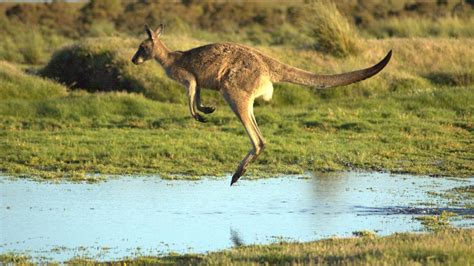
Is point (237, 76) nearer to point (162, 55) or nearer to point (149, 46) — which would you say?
point (162, 55)

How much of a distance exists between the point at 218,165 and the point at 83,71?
34.2ft

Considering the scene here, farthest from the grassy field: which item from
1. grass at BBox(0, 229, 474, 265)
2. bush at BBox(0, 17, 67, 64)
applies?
bush at BBox(0, 17, 67, 64)

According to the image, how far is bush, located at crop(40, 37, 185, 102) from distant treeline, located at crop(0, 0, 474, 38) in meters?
17.4

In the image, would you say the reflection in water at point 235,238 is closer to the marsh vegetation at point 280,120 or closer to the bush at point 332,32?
the marsh vegetation at point 280,120

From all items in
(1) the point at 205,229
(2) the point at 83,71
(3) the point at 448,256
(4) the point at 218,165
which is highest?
(3) the point at 448,256

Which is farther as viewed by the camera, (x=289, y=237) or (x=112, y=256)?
(x=289, y=237)

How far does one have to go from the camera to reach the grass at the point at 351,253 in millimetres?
7834

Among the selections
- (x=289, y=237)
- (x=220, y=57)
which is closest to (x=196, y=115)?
(x=220, y=57)

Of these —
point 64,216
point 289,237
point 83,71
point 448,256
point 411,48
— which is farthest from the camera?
point 411,48

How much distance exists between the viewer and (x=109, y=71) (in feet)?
77.9

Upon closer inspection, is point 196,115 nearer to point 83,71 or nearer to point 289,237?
point 289,237

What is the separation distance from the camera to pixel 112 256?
926 centimetres

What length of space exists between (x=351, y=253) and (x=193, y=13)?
48185 millimetres

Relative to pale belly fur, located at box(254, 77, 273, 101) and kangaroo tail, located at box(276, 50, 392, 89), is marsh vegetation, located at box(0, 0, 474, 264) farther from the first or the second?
kangaroo tail, located at box(276, 50, 392, 89)
